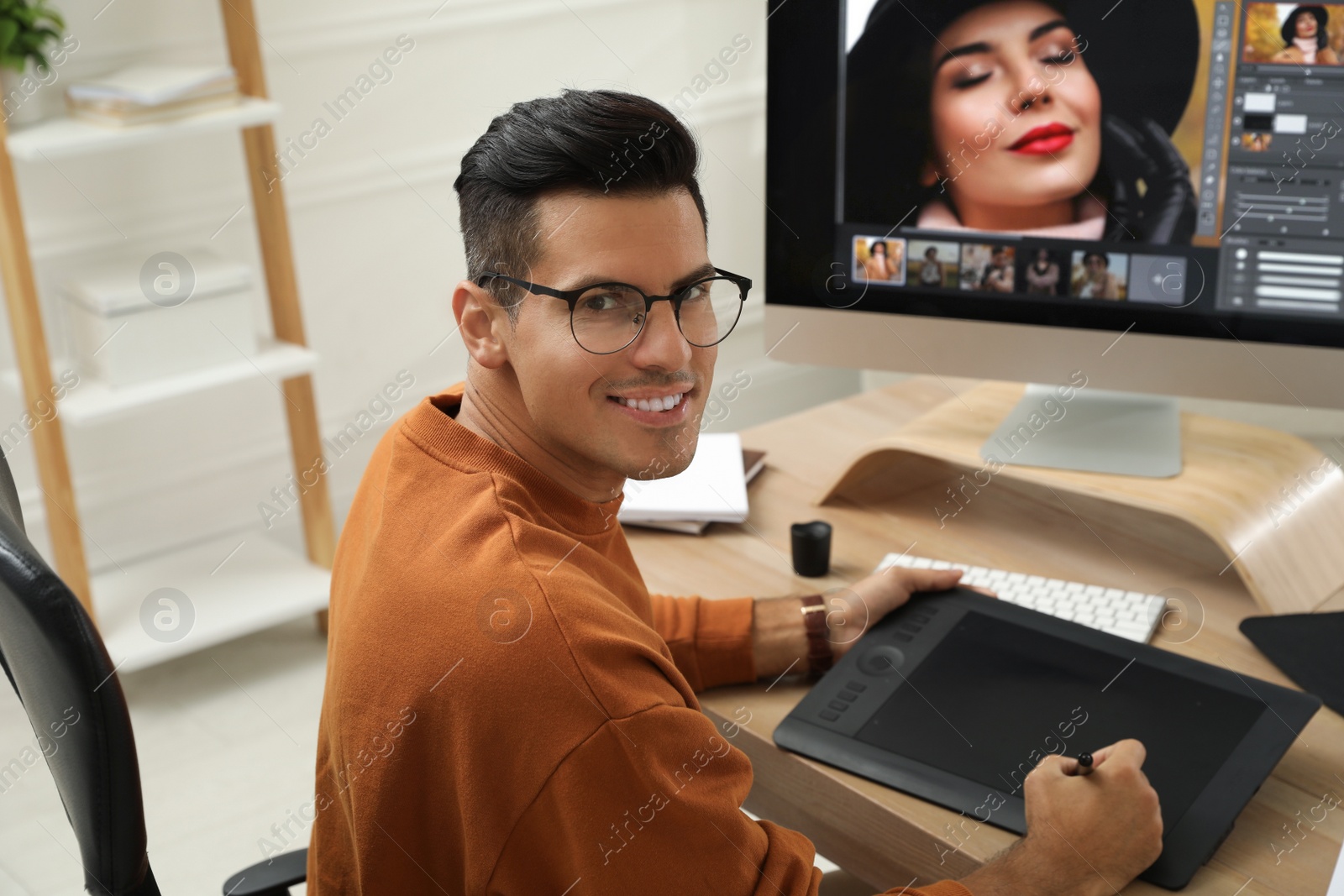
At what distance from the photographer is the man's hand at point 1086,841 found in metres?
0.98

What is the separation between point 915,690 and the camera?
117cm

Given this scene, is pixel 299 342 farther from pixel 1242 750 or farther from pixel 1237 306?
pixel 1242 750

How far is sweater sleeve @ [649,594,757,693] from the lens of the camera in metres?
1.28

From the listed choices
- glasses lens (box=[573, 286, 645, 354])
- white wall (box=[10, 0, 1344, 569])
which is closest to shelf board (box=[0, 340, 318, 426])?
white wall (box=[10, 0, 1344, 569])

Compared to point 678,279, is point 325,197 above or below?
below

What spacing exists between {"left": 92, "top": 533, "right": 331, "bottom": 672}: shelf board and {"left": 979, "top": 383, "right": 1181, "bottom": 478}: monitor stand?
5.24ft

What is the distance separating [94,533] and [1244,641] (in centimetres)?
236

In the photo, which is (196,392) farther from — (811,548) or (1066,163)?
(1066,163)

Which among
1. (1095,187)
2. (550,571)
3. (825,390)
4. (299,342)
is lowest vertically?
(825,390)

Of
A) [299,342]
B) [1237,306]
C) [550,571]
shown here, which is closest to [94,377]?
[299,342]

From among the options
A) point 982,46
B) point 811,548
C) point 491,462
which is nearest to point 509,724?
point 491,462

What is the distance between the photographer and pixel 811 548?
1.42 metres

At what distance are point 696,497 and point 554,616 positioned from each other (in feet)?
2.11

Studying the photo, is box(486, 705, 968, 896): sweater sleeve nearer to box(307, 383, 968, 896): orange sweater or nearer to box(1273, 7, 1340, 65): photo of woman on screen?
box(307, 383, 968, 896): orange sweater
